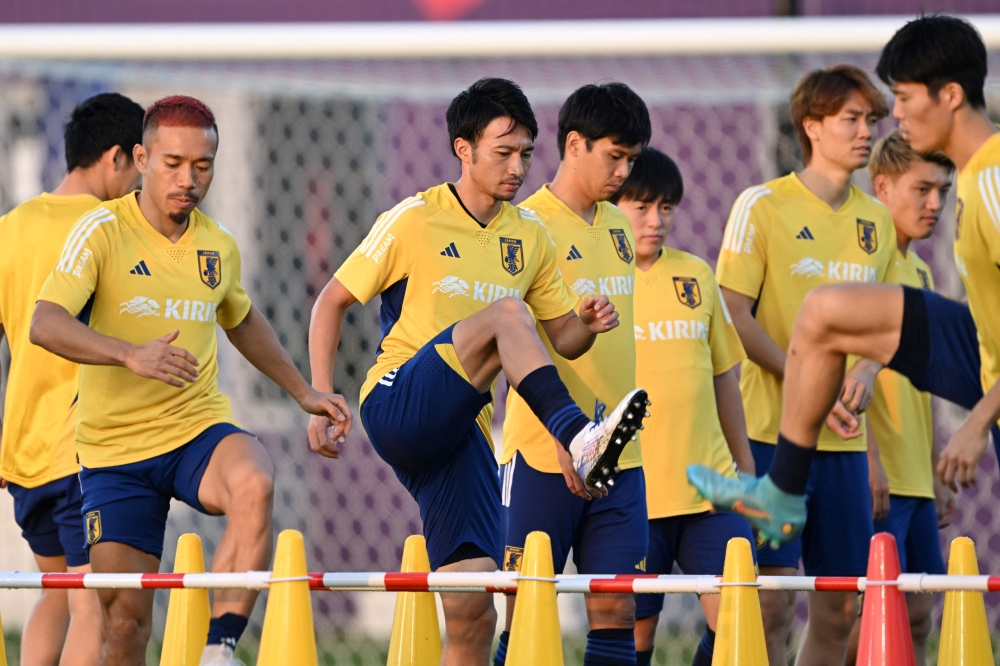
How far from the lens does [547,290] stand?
4.71 meters

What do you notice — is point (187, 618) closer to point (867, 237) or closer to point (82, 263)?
point (82, 263)

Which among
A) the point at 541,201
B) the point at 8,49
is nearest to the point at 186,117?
the point at 541,201

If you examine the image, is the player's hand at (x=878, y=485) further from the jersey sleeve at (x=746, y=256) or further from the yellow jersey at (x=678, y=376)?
the jersey sleeve at (x=746, y=256)

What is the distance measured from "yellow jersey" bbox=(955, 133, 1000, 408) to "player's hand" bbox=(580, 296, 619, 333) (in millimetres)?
1011

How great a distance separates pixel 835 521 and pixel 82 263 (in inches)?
111

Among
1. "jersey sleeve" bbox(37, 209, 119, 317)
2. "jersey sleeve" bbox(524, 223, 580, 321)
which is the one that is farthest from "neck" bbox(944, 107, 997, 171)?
"jersey sleeve" bbox(37, 209, 119, 317)

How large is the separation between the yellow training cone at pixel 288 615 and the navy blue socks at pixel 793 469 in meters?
1.38

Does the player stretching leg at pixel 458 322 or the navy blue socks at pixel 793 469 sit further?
the player stretching leg at pixel 458 322

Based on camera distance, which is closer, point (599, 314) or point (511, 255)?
point (599, 314)

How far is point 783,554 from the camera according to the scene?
17.2 feet

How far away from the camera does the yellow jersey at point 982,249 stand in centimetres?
374

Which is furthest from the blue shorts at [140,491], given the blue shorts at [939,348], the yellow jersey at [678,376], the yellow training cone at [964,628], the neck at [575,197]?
the yellow training cone at [964,628]

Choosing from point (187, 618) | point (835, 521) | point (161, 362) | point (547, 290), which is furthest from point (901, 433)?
point (161, 362)

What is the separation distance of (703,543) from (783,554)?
1.05 ft
